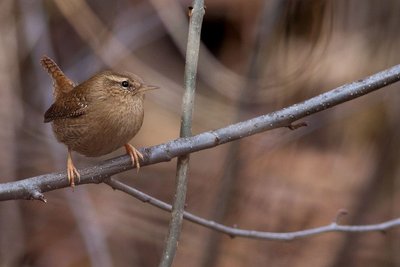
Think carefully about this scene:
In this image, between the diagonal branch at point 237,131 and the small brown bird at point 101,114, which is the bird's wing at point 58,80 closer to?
the small brown bird at point 101,114

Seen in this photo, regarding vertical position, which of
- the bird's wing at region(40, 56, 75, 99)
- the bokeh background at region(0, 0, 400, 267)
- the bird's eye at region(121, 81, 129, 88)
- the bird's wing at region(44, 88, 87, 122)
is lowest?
the bird's wing at region(44, 88, 87, 122)

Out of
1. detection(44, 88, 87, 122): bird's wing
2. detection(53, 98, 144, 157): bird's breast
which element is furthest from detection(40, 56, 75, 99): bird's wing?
detection(53, 98, 144, 157): bird's breast

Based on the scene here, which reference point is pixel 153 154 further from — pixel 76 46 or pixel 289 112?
pixel 76 46

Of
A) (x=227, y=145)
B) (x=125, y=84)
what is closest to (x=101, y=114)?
(x=125, y=84)

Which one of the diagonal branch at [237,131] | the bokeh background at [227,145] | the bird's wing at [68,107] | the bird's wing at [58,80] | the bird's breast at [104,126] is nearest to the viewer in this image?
the diagonal branch at [237,131]

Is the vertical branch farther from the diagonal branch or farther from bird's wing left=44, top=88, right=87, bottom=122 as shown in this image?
bird's wing left=44, top=88, right=87, bottom=122

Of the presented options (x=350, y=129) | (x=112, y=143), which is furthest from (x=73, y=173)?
(x=350, y=129)

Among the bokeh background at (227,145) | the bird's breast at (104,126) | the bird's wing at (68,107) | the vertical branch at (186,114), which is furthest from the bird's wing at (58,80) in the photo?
the vertical branch at (186,114)
